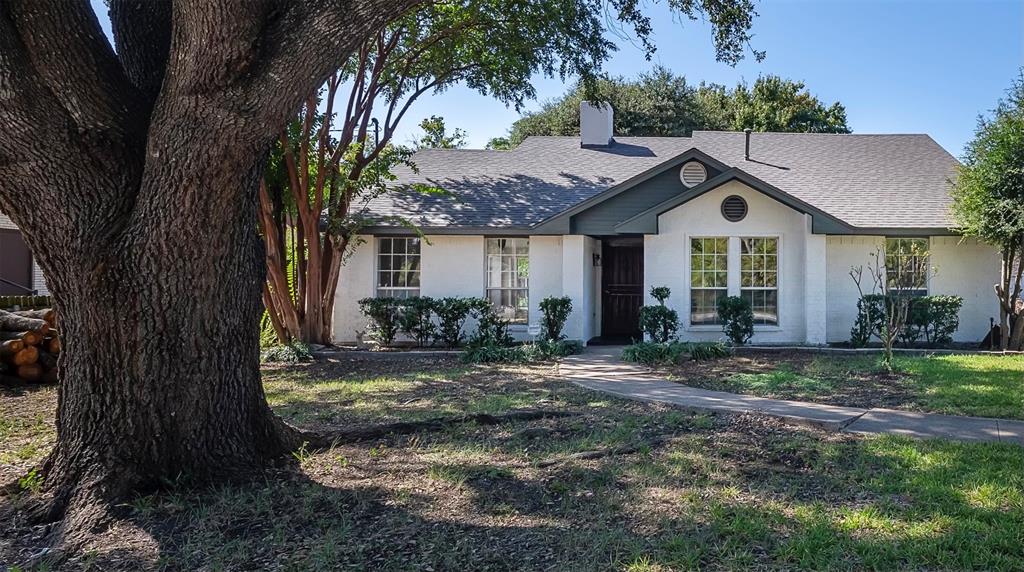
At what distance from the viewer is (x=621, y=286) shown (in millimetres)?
14703

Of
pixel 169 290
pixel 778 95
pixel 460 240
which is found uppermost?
pixel 778 95

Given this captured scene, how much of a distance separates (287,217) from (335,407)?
309 inches

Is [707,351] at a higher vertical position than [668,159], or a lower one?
lower

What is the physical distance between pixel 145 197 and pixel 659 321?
984 centimetres

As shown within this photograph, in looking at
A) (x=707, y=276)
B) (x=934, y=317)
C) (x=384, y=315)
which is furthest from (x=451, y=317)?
(x=934, y=317)

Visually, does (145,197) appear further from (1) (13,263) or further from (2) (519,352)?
(1) (13,263)

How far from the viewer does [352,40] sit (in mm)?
4426

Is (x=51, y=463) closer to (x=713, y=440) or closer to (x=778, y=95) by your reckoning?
(x=713, y=440)

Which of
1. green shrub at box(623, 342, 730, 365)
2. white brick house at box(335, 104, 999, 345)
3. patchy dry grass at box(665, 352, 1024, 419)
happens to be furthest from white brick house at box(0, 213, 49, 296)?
patchy dry grass at box(665, 352, 1024, 419)

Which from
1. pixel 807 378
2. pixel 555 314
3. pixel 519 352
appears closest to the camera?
pixel 807 378

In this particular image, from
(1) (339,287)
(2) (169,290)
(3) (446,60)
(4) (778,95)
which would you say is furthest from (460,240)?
(4) (778,95)

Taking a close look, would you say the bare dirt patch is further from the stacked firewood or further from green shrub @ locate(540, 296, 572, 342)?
the stacked firewood

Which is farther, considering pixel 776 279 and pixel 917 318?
pixel 776 279

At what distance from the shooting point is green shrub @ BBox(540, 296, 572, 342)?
1284cm
